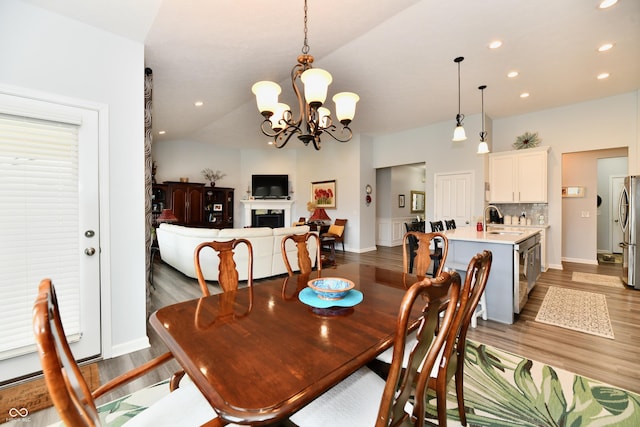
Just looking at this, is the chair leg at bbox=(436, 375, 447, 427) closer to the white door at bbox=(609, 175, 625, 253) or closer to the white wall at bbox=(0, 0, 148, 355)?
the white wall at bbox=(0, 0, 148, 355)

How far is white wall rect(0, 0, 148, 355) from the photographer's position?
2.03 metres

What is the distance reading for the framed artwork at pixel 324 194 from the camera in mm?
8047

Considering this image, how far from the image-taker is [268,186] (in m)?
8.95

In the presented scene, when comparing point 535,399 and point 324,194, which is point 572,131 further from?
point 324,194

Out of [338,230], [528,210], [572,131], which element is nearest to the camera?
[572,131]

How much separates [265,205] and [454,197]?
5.51 meters

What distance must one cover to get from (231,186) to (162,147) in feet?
7.31

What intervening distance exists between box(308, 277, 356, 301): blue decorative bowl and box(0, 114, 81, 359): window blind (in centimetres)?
206

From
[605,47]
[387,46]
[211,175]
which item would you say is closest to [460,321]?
[387,46]

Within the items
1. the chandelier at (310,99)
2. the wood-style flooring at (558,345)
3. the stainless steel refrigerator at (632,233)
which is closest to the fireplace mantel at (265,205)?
the wood-style flooring at (558,345)

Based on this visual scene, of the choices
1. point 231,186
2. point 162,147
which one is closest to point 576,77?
point 231,186

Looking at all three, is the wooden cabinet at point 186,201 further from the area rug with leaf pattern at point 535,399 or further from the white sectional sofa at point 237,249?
the area rug with leaf pattern at point 535,399

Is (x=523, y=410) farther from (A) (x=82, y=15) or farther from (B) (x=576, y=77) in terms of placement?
(B) (x=576, y=77)

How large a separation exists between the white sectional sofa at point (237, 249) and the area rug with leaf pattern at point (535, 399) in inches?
123
